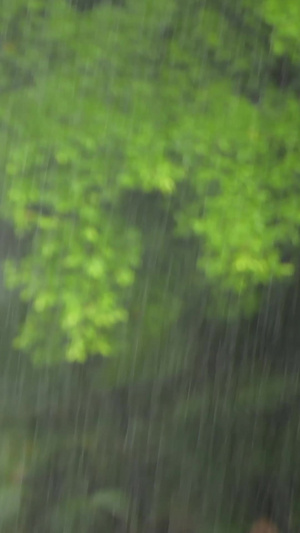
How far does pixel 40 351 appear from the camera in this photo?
114cm

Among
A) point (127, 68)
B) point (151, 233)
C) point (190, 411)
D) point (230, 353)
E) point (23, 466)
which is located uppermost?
point (127, 68)

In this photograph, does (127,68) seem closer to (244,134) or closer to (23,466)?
(244,134)

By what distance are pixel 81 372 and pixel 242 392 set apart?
0.34 metres

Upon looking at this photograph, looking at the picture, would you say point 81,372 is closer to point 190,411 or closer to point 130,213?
point 190,411

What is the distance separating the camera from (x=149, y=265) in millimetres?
1155

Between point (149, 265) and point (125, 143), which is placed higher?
point (125, 143)

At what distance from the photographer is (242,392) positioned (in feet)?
3.80

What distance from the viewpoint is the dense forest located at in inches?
42.9

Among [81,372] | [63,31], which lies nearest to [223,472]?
[81,372]

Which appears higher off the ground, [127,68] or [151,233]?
[127,68]

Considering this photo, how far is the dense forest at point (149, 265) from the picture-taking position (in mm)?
1091

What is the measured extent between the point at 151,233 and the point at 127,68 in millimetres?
335

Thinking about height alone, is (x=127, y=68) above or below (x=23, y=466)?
above

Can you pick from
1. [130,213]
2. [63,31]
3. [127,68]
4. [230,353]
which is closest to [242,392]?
[230,353]
